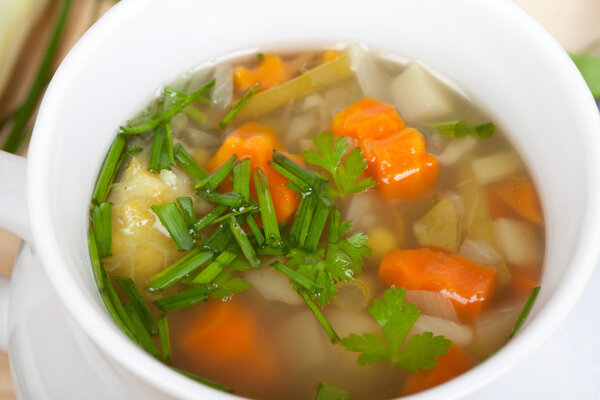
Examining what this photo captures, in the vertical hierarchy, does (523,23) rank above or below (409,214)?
above

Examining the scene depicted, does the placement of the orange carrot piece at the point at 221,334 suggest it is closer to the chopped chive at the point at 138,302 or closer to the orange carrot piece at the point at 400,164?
the chopped chive at the point at 138,302

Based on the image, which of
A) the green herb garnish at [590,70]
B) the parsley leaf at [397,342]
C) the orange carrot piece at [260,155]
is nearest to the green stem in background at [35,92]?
the orange carrot piece at [260,155]

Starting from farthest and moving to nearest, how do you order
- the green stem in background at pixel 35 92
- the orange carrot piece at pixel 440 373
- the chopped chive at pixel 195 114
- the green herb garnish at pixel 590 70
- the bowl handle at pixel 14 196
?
1. the green stem in background at pixel 35 92
2. the green herb garnish at pixel 590 70
3. the chopped chive at pixel 195 114
4. the orange carrot piece at pixel 440 373
5. the bowl handle at pixel 14 196

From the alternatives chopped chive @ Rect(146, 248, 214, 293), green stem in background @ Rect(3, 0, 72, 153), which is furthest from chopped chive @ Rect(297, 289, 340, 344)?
green stem in background @ Rect(3, 0, 72, 153)

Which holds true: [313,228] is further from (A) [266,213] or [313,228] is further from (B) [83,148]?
(B) [83,148]

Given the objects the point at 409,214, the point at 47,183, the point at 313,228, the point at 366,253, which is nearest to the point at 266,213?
the point at 313,228
